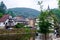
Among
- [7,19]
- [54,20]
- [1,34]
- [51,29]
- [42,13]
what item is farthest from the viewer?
[7,19]

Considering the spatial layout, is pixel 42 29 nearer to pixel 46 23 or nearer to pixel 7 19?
pixel 46 23

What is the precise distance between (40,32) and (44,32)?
2.42ft

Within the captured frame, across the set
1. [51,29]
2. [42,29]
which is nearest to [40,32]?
[42,29]

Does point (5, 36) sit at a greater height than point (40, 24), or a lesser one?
greater

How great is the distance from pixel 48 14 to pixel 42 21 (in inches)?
53.4

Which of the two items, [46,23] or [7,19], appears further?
[7,19]

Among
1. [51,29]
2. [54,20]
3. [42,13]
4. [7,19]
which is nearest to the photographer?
[54,20]

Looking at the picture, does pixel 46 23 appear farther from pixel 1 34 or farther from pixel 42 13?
pixel 1 34

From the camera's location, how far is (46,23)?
2388 centimetres

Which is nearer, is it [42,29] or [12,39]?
[12,39]

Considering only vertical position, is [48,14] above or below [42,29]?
above

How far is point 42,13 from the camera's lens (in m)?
A: 23.2

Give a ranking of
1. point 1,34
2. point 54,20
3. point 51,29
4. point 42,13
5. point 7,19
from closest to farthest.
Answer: point 1,34 → point 54,20 → point 42,13 → point 51,29 → point 7,19

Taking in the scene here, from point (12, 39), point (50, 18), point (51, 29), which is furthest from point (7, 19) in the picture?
point (12, 39)
